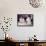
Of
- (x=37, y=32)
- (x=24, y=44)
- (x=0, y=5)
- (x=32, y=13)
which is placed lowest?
(x=24, y=44)

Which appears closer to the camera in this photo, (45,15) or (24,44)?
(24,44)

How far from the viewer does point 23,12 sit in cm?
454

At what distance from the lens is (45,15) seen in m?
4.50

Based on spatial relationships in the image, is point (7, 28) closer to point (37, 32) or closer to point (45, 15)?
point (37, 32)

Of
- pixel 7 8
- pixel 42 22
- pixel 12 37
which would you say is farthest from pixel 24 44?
pixel 7 8

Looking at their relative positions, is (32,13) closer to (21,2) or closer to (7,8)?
(21,2)

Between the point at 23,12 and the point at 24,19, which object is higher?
the point at 23,12

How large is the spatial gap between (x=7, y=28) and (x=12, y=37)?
363 millimetres

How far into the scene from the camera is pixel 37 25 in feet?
14.7

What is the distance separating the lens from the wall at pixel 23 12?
4.47 metres

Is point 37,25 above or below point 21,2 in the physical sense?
below

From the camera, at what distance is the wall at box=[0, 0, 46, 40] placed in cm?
447

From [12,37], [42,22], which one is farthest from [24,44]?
[42,22]

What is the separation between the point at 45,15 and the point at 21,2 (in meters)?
0.96
